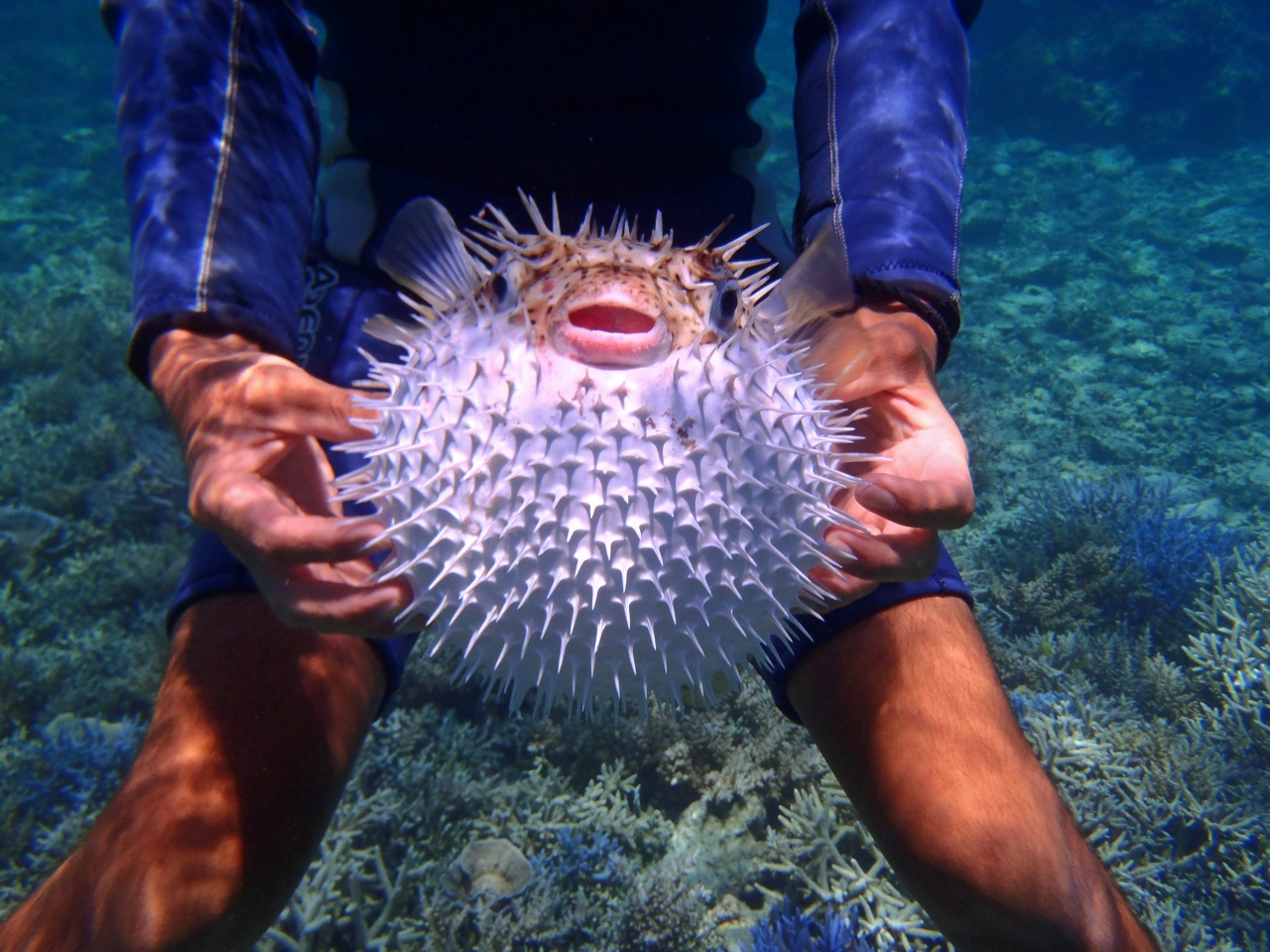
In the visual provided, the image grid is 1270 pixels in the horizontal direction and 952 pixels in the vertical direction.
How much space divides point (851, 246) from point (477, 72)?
1.19m

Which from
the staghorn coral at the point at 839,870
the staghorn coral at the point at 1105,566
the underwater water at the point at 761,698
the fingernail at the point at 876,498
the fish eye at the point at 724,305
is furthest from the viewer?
the staghorn coral at the point at 1105,566

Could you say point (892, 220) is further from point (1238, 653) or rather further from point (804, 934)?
point (1238, 653)

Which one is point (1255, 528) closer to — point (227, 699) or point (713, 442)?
point (713, 442)

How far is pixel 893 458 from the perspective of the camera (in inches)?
55.7

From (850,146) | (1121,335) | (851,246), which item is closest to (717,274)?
(851,246)

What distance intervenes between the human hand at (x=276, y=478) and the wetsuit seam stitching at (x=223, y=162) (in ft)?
0.53

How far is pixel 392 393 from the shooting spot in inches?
44.4

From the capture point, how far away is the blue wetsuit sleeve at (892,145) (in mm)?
1779

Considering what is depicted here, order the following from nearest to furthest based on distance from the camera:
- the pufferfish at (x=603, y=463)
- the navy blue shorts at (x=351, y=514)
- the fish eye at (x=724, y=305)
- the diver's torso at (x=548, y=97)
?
the pufferfish at (x=603, y=463) → the fish eye at (x=724, y=305) → the navy blue shorts at (x=351, y=514) → the diver's torso at (x=548, y=97)

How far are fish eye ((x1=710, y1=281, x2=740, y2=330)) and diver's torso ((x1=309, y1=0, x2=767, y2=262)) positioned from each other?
45.7 inches

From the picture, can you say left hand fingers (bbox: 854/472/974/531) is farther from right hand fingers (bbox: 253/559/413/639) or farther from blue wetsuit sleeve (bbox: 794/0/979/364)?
right hand fingers (bbox: 253/559/413/639)

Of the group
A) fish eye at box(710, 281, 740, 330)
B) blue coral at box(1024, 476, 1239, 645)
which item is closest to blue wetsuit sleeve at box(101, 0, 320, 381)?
fish eye at box(710, 281, 740, 330)

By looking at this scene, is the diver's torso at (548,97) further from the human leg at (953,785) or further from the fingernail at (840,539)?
the human leg at (953,785)

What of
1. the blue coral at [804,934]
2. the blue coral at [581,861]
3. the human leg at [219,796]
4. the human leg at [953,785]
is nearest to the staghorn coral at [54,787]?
the human leg at [219,796]
